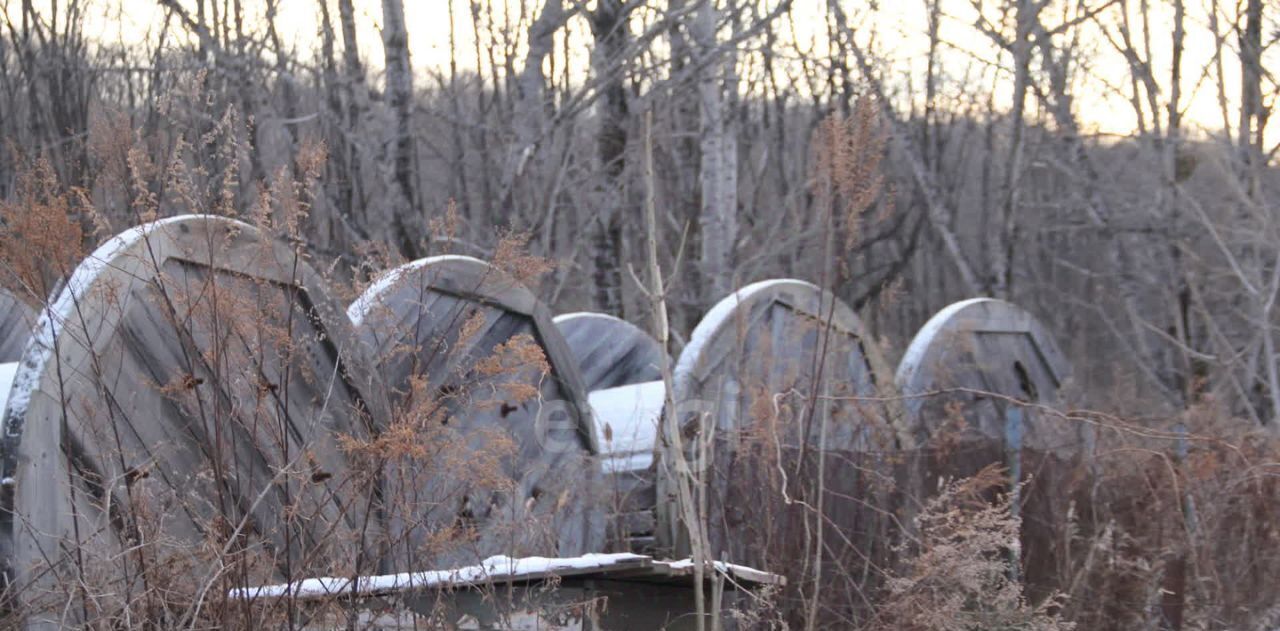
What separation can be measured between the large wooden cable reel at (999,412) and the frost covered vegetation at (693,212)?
87 millimetres

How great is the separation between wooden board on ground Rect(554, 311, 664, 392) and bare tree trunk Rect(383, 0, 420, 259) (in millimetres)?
968

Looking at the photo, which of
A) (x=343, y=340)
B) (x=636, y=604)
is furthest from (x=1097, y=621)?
(x=343, y=340)

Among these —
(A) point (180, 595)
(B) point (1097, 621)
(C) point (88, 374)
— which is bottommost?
(B) point (1097, 621)

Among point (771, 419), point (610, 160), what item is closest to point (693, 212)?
point (610, 160)

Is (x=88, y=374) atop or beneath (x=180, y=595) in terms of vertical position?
atop

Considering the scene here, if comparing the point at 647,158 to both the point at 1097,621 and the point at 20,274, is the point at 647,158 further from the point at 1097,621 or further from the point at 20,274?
the point at 1097,621

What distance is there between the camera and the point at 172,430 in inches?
159

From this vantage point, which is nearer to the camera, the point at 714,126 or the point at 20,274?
the point at 20,274

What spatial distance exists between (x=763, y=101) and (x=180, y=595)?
49.9ft

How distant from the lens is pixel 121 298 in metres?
3.93

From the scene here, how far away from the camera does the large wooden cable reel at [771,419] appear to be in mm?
4355

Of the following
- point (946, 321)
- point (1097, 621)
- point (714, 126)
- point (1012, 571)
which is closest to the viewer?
point (1012, 571)

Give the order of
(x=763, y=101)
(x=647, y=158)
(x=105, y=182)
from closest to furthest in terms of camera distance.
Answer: (x=647, y=158)
(x=105, y=182)
(x=763, y=101)

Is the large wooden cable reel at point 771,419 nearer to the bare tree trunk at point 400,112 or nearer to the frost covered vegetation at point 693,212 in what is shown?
the frost covered vegetation at point 693,212
